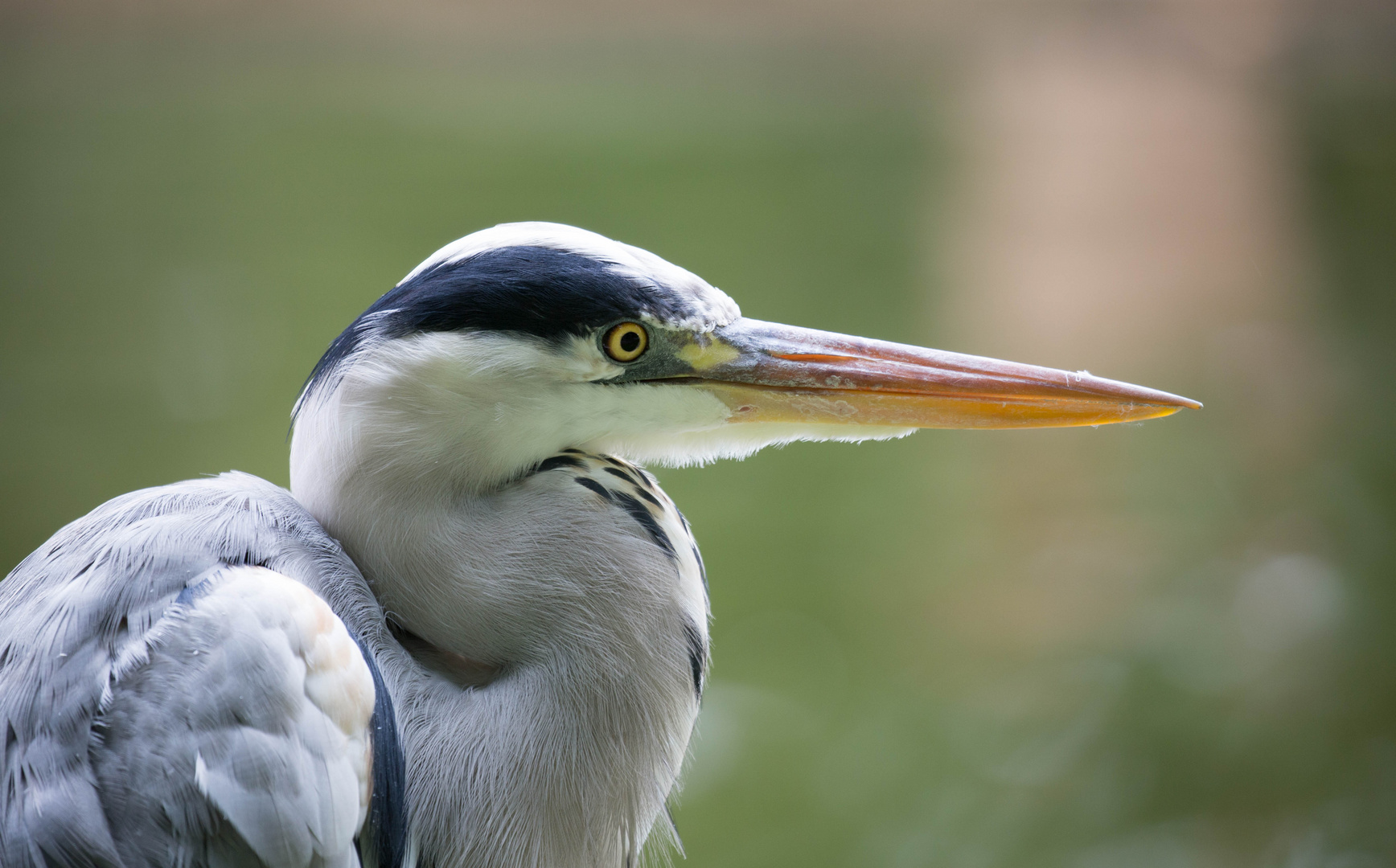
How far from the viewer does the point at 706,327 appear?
3.20 ft

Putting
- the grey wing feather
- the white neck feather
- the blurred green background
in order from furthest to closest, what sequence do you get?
the blurred green background, the white neck feather, the grey wing feather

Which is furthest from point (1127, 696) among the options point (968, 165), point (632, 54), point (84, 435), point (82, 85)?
point (82, 85)

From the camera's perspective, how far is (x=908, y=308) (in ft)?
13.9

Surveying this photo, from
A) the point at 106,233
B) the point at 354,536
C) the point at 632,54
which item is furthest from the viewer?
the point at 632,54

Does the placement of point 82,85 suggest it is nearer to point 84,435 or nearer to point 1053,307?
point 84,435

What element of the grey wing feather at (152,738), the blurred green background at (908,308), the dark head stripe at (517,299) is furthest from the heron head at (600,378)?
the blurred green background at (908,308)

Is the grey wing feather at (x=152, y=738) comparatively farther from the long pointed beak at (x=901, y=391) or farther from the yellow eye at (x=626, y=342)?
the long pointed beak at (x=901, y=391)

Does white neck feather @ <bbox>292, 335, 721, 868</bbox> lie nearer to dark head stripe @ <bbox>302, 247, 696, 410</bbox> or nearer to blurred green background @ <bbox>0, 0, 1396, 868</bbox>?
dark head stripe @ <bbox>302, 247, 696, 410</bbox>

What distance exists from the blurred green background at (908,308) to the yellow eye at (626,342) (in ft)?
3.65

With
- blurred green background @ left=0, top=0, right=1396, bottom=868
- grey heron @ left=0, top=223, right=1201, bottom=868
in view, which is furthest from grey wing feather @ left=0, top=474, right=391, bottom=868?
blurred green background @ left=0, top=0, right=1396, bottom=868

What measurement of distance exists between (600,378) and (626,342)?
4 cm

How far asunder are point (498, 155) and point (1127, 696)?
392 cm

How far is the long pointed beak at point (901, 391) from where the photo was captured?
3.30 feet

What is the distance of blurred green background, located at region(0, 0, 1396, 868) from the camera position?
2510mm
